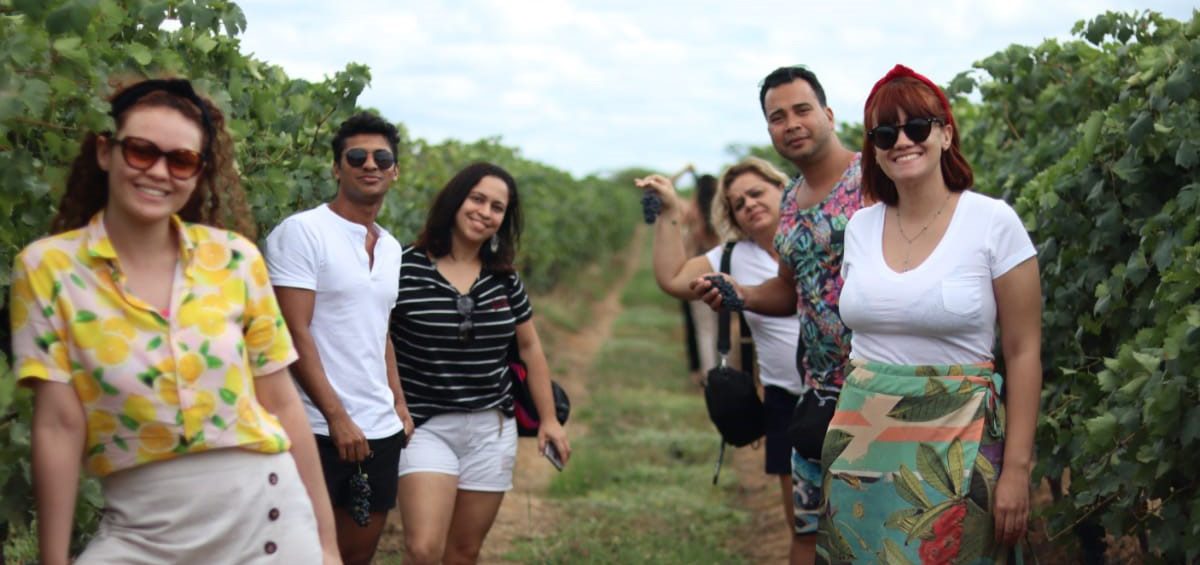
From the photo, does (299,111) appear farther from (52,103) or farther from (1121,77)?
(1121,77)

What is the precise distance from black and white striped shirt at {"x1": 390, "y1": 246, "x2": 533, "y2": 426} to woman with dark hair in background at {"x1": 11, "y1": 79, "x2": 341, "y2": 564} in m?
2.05

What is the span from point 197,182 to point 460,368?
221 cm

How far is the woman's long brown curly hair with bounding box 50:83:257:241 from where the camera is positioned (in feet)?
9.13

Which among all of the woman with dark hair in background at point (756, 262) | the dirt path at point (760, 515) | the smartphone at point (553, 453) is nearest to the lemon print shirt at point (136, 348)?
the smartphone at point (553, 453)

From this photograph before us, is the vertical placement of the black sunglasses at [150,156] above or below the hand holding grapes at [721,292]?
above

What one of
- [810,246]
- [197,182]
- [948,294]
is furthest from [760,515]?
[197,182]

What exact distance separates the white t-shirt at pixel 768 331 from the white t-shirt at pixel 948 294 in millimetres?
1541

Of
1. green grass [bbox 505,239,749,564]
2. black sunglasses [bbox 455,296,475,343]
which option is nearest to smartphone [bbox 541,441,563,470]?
black sunglasses [bbox 455,296,475,343]

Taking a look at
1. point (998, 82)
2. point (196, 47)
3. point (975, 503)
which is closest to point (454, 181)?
point (196, 47)

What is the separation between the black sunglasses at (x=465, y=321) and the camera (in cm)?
499

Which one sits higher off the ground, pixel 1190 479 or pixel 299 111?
pixel 299 111

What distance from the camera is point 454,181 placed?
5.22 meters

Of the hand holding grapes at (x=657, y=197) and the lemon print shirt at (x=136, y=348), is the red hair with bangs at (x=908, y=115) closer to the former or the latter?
the hand holding grapes at (x=657, y=197)

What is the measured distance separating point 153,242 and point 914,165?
1.98 m
